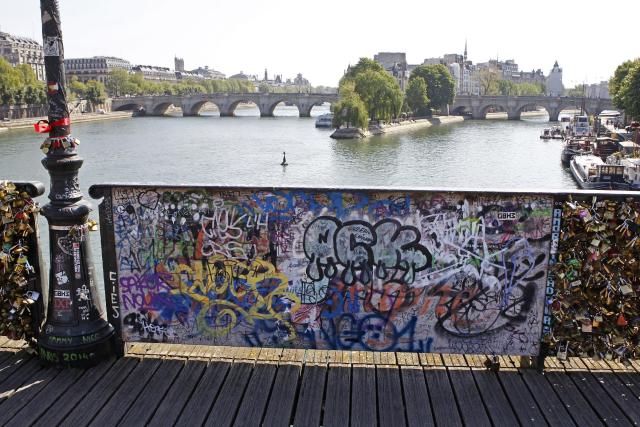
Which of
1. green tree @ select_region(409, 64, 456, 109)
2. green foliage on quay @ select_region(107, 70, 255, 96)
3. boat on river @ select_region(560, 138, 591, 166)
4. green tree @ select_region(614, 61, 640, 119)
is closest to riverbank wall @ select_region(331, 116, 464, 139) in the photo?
green tree @ select_region(409, 64, 456, 109)

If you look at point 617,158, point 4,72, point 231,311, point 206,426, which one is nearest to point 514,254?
point 231,311

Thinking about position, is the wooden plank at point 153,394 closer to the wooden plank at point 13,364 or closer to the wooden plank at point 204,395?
the wooden plank at point 204,395

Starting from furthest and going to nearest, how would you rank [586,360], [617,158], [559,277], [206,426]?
[617,158]
[586,360]
[559,277]
[206,426]

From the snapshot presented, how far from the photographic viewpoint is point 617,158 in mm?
31719

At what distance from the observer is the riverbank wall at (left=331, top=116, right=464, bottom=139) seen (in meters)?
52.7

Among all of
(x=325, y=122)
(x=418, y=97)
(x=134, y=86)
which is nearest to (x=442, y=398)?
(x=325, y=122)

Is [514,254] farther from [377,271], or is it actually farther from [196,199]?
[196,199]

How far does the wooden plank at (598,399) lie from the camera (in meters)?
3.30

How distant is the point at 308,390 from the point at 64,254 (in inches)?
66.7

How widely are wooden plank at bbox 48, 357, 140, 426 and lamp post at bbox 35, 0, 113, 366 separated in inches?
7.0

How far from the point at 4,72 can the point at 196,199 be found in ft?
248

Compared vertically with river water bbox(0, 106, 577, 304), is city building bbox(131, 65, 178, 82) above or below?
above

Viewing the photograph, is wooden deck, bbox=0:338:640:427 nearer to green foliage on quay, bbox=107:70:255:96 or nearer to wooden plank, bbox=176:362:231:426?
wooden plank, bbox=176:362:231:426

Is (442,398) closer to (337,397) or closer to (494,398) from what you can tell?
(494,398)
